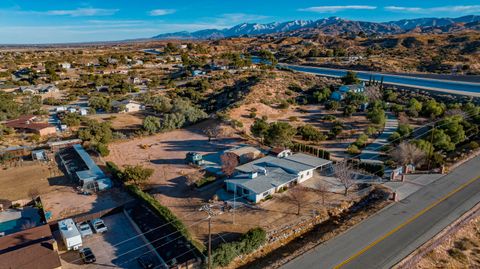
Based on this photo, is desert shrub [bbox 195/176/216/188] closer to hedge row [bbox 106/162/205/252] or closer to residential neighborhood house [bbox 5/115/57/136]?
hedge row [bbox 106/162/205/252]

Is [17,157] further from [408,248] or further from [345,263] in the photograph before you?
[408,248]

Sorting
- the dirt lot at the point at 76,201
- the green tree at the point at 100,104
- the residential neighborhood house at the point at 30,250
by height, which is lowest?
the dirt lot at the point at 76,201

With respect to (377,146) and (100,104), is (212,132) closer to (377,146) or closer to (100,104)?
(377,146)

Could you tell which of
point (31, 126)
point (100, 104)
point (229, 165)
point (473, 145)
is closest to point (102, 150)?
point (229, 165)

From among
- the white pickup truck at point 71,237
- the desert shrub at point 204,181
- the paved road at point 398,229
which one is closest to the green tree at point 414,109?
the paved road at point 398,229

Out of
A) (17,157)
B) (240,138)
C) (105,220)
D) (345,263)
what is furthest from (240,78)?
(345,263)

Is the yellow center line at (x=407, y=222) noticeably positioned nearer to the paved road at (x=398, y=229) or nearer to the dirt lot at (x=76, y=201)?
the paved road at (x=398, y=229)

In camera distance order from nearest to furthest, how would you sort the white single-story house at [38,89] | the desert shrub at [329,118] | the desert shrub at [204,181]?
the desert shrub at [204,181]
the desert shrub at [329,118]
the white single-story house at [38,89]
